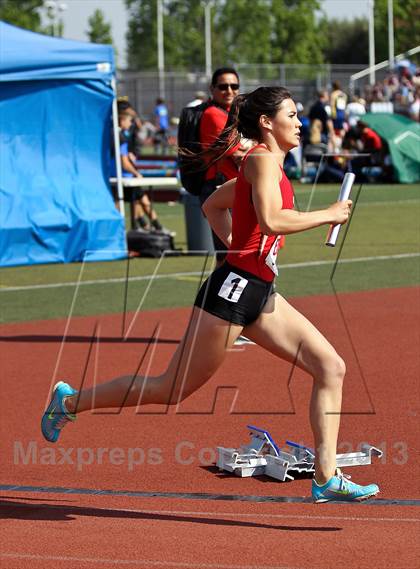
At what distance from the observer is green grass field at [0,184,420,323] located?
13.0 m

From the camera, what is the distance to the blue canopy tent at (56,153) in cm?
1641

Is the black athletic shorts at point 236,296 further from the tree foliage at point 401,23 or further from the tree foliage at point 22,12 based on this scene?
the tree foliage at point 401,23

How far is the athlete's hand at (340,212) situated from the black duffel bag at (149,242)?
1161 cm

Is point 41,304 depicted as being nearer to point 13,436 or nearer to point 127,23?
point 13,436

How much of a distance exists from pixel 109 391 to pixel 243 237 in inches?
43.2

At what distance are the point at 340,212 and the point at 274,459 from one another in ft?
5.49

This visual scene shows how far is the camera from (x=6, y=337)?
36.1ft

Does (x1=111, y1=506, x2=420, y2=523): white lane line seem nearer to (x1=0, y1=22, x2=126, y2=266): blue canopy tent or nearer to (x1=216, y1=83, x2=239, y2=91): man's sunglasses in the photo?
(x1=216, y1=83, x2=239, y2=91): man's sunglasses

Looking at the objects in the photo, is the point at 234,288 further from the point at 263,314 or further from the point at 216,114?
the point at 216,114

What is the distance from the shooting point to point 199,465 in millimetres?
6695

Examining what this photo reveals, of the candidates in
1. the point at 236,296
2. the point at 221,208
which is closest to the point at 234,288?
the point at 236,296

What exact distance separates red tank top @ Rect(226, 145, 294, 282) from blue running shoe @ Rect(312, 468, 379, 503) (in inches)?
40.0

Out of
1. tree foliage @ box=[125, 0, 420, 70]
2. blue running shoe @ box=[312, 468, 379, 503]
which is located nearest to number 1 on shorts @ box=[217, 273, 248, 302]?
blue running shoe @ box=[312, 468, 379, 503]

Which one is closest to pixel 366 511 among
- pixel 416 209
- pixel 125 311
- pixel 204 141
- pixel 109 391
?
pixel 109 391
